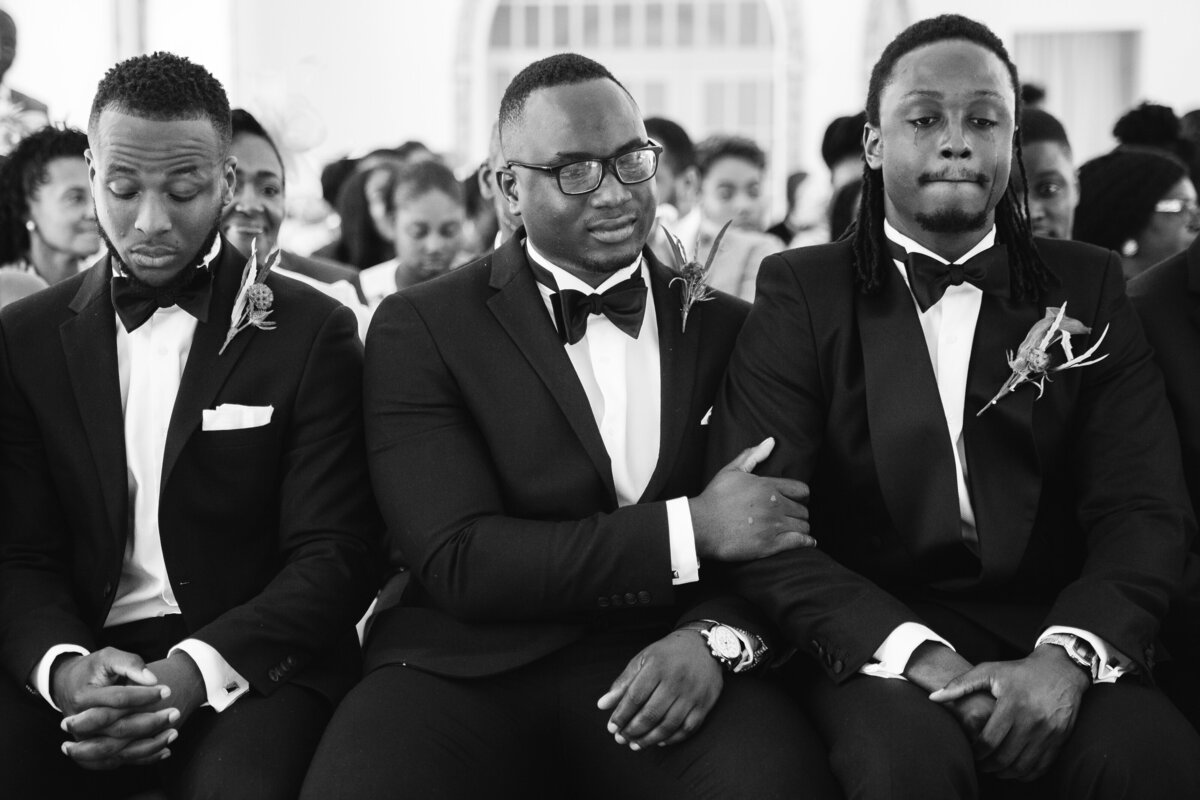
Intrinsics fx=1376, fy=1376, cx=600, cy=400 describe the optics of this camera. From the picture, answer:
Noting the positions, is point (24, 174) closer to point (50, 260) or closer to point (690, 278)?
point (50, 260)

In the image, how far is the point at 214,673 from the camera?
2582 mm

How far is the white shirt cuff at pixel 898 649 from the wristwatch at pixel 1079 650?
0.62 ft

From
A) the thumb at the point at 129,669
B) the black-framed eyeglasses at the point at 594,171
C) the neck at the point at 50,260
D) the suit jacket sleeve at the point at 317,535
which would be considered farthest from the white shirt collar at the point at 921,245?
the neck at the point at 50,260

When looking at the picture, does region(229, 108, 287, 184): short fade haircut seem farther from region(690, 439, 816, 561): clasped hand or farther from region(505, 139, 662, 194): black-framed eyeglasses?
region(690, 439, 816, 561): clasped hand

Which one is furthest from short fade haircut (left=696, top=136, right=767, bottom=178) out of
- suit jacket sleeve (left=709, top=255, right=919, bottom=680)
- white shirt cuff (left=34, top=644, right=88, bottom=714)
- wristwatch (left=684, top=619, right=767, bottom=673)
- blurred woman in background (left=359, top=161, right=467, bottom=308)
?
white shirt cuff (left=34, top=644, right=88, bottom=714)

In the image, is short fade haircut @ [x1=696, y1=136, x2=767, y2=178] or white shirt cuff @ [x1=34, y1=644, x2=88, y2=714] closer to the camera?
white shirt cuff @ [x1=34, y1=644, x2=88, y2=714]

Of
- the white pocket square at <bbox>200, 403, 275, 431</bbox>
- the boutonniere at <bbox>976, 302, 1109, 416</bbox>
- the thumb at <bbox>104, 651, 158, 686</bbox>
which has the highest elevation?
the boutonniere at <bbox>976, 302, 1109, 416</bbox>

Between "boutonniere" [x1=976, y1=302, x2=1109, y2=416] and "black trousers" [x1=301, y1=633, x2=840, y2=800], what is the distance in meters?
0.77

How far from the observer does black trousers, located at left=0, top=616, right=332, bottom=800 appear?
2.45 m

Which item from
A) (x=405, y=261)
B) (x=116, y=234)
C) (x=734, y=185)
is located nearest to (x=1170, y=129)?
(x=734, y=185)

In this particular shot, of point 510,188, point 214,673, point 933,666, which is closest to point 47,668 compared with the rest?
point 214,673

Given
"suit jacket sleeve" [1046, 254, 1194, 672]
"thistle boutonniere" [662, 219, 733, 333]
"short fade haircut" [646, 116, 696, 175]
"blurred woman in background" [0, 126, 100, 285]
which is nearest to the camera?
"suit jacket sleeve" [1046, 254, 1194, 672]

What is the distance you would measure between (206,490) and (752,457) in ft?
3.58

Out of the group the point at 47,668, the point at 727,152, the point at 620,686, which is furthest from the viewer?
the point at 727,152
